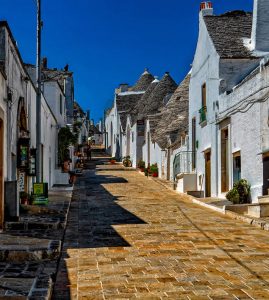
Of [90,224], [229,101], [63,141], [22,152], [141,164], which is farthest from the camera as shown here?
[141,164]

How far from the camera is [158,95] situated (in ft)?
152

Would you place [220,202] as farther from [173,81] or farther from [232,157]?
[173,81]

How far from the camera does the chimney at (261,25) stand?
2000 cm

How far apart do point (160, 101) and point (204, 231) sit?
114 feet

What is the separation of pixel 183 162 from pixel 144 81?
3257 centimetres

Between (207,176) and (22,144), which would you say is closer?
(22,144)

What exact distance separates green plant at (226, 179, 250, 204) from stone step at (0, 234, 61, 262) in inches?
353

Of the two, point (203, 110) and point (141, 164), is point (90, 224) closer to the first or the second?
point (203, 110)

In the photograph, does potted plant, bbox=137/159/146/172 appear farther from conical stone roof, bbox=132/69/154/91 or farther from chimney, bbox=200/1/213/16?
conical stone roof, bbox=132/69/154/91

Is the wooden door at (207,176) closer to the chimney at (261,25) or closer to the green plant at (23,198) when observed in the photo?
the chimney at (261,25)

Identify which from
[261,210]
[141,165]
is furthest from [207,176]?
[141,165]

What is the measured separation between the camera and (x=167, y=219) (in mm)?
13961

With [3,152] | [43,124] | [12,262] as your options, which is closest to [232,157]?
[43,124]

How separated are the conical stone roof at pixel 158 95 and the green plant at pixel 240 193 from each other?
27.7 metres
